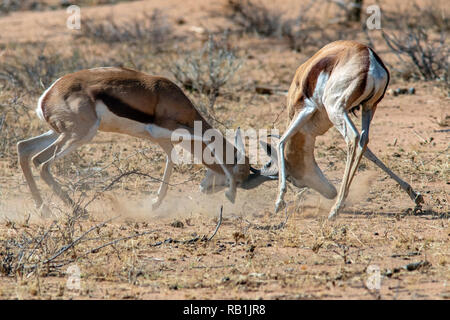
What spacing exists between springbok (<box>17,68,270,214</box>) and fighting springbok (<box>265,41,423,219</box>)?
1.38ft

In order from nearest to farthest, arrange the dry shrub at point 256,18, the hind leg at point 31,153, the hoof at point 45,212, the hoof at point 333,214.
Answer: the hoof at point 333,214
the hoof at point 45,212
the hind leg at point 31,153
the dry shrub at point 256,18

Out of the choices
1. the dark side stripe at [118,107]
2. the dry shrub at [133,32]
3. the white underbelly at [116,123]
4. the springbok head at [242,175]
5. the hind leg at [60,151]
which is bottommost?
the springbok head at [242,175]

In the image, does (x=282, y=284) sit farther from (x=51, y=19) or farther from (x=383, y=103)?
(x=51, y=19)

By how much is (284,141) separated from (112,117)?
65.8 inches

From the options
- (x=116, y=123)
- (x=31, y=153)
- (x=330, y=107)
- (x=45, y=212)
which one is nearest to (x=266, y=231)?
(x=330, y=107)

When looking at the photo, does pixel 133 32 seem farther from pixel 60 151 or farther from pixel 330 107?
pixel 330 107

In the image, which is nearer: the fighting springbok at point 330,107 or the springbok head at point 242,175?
the fighting springbok at point 330,107

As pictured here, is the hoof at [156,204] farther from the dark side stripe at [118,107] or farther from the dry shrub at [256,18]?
the dry shrub at [256,18]

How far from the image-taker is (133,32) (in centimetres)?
1456

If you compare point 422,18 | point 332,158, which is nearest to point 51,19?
point 422,18

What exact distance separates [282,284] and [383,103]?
20.9 ft

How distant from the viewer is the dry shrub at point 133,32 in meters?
14.2

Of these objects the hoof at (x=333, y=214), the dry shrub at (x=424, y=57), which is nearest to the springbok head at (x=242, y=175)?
the hoof at (x=333, y=214)
